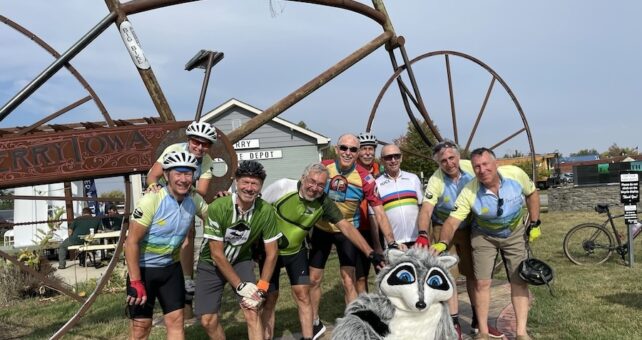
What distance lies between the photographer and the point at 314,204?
3553 millimetres

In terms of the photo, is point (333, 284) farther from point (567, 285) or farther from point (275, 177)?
point (275, 177)

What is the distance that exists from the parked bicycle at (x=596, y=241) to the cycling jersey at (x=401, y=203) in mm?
4802

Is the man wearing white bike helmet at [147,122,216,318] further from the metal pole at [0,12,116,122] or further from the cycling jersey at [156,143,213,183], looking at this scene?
the metal pole at [0,12,116,122]

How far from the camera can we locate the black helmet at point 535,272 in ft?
11.4

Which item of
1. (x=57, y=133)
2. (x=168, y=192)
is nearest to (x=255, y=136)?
(x=57, y=133)

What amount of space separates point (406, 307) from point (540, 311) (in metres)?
2.99

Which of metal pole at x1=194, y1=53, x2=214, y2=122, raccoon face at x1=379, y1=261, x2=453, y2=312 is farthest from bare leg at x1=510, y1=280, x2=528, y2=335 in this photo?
metal pole at x1=194, y1=53, x2=214, y2=122

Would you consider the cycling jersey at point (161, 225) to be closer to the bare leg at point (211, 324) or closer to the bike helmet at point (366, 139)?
the bare leg at point (211, 324)

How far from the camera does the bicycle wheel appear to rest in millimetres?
7602

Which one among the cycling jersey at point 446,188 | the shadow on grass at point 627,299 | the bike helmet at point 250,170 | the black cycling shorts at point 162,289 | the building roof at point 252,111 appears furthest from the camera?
the building roof at point 252,111

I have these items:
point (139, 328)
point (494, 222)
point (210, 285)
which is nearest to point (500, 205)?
point (494, 222)

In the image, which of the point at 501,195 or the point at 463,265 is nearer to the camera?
the point at 501,195

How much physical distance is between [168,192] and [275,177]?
1152 cm

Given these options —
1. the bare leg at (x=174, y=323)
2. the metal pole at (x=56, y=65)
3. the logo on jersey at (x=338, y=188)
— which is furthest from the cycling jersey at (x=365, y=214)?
the metal pole at (x=56, y=65)
